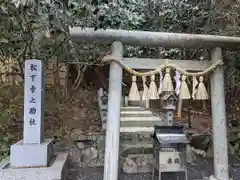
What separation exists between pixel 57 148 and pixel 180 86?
286cm

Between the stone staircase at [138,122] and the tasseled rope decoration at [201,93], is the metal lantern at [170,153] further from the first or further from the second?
the stone staircase at [138,122]

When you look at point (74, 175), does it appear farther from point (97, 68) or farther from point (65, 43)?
point (97, 68)

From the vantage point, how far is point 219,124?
3848 mm

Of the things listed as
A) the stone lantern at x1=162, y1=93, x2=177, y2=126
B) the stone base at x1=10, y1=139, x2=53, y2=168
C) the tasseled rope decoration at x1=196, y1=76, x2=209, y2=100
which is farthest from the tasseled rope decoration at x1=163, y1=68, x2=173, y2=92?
the stone base at x1=10, y1=139, x2=53, y2=168

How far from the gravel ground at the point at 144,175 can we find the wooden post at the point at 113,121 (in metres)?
1.25

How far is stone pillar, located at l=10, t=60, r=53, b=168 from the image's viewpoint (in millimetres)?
3791

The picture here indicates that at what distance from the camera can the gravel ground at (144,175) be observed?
4656mm

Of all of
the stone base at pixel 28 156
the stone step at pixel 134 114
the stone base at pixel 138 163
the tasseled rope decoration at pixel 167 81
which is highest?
the tasseled rope decoration at pixel 167 81

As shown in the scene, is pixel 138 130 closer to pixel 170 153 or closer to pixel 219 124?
pixel 170 153

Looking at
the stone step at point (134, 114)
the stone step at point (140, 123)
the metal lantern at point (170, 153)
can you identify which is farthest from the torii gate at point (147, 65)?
the stone step at point (134, 114)

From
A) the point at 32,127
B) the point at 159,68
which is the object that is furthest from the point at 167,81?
the point at 32,127

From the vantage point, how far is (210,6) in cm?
662

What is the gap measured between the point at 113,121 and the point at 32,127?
1274mm

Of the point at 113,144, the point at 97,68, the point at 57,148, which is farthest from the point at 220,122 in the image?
the point at 97,68
